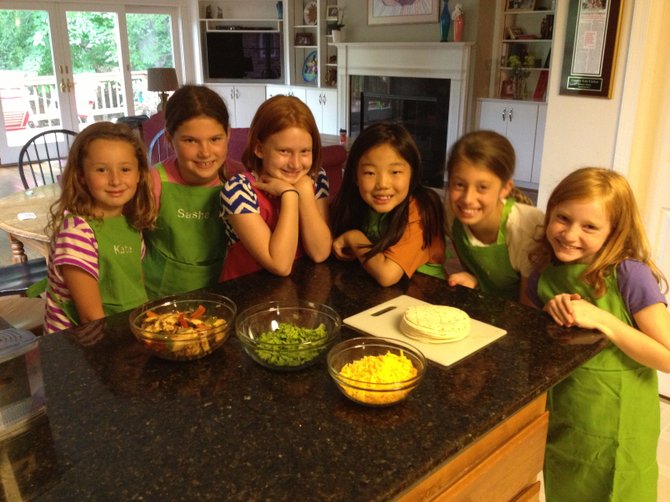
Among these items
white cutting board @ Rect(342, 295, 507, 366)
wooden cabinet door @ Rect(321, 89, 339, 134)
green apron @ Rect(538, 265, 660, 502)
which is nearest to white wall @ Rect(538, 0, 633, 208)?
green apron @ Rect(538, 265, 660, 502)

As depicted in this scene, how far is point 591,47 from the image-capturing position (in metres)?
2.29

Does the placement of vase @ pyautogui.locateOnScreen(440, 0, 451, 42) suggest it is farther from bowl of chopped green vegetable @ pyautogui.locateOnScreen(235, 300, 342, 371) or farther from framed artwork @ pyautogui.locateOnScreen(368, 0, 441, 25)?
bowl of chopped green vegetable @ pyautogui.locateOnScreen(235, 300, 342, 371)

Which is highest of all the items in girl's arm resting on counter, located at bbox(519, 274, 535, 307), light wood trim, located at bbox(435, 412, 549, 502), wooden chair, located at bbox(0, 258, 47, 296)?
girl's arm resting on counter, located at bbox(519, 274, 535, 307)

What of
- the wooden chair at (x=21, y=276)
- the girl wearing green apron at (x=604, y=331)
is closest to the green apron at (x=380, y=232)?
the girl wearing green apron at (x=604, y=331)

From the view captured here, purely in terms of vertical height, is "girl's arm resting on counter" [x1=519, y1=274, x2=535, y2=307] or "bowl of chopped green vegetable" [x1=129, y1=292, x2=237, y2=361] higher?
"bowl of chopped green vegetable" [x1=129, y1=292, x2=237, y2=361]

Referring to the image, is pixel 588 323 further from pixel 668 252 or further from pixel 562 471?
pixel 668 252

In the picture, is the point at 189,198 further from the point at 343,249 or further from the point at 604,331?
the point at 604,331

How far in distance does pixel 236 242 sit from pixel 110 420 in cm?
75

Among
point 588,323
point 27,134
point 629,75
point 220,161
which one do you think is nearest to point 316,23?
point 27,134

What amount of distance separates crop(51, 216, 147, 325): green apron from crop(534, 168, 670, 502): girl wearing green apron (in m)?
0.99

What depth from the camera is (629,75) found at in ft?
7.16

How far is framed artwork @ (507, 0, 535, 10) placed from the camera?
18.8 feet

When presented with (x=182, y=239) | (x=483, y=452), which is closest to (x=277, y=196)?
(x=182, y=239)

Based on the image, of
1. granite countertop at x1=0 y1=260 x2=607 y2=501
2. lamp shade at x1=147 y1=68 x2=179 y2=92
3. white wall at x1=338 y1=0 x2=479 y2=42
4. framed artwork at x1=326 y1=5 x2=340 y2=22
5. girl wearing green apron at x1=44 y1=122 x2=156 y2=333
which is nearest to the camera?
granite countertop at x1=0 y1=260 x2=607 y2=501
